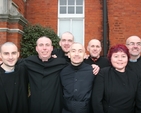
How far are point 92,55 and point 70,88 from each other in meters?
1.27

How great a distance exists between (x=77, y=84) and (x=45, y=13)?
261 inches

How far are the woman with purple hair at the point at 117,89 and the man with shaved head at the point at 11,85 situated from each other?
3.84ft

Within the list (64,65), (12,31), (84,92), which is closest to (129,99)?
(84,92)

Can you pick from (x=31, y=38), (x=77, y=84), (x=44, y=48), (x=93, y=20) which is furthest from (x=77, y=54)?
(x=93, y=20)

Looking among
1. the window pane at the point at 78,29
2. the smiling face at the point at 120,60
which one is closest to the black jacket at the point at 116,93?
the smiling face at the point at 120,60

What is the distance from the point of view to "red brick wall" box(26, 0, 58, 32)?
9.79 m

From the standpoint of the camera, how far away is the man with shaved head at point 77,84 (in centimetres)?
362

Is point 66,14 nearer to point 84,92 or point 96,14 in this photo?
point 96,14

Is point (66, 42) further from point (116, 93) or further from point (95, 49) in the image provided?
point (116, 93)

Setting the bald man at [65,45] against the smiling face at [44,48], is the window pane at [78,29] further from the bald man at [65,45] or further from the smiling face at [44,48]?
the smiling face at [44,48]

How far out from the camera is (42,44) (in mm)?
3998

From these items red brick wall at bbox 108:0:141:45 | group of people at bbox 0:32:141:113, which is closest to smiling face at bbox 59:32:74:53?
group of people at bbox 0:32:141:113

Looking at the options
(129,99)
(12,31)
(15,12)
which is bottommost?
(129,99)

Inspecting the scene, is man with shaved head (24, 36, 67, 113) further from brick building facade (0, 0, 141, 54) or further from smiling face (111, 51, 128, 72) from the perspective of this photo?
brick building facade (0, 0, 141, 54)
